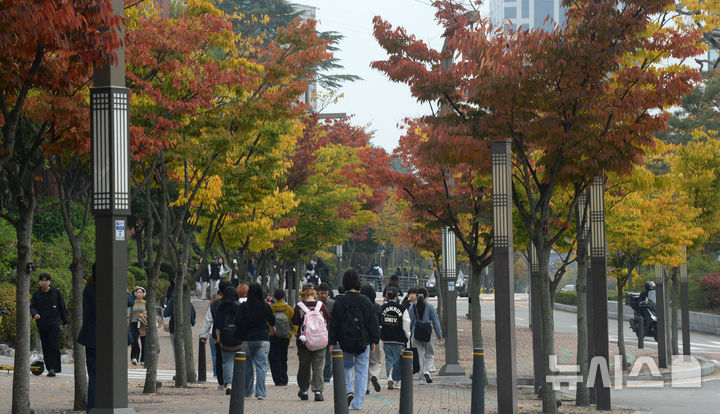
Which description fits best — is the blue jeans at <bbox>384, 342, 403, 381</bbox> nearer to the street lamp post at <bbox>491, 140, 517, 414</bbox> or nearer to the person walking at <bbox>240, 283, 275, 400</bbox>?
the person walking at <bbox>240, 283, 275, 400</bbox>

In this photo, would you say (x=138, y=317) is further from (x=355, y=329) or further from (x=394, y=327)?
(x=355, y=329)

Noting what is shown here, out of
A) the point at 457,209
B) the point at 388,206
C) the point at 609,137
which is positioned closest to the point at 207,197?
the point at 457,209

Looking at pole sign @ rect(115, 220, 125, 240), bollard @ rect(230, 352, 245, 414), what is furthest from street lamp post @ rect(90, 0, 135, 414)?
bollard @ rect(230, 352, 245, 414)

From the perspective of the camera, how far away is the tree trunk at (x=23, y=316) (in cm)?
1092

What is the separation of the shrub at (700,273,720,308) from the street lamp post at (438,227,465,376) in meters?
21.8

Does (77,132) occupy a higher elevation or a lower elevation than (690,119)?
lower

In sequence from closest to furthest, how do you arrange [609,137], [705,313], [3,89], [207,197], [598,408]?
1. [3,89]
2. [609,137]
3. [598,408]
4. [207,197]
5. [705,313]

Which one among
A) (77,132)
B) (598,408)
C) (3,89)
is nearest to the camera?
(3,89)

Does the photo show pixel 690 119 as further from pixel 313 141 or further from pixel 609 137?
pixel 609 137

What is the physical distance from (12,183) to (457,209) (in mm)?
12052

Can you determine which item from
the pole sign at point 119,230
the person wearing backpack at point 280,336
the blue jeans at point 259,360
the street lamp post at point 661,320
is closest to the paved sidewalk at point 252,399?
the blue jeans at point 259,360

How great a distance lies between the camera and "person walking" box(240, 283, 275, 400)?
14.4 meters

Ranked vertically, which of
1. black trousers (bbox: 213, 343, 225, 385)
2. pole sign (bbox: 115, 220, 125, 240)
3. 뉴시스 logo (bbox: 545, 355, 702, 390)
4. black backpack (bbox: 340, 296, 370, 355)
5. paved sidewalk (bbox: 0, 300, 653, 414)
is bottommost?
뉴시스 logo (bbox: 545, 355, 702, 390)

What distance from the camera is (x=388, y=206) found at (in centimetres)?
7081
